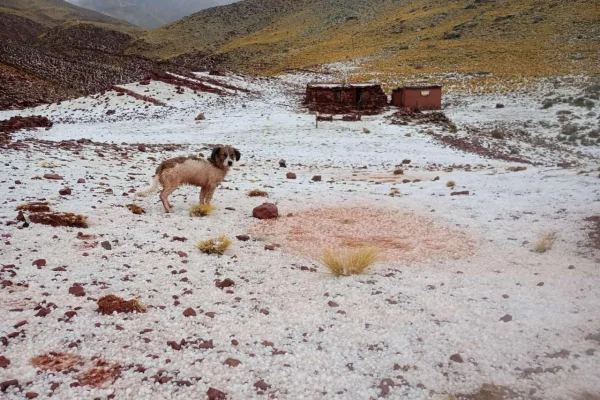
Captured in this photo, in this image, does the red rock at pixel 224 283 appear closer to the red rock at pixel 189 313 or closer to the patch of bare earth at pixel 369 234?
the red rock at pixel 189 313

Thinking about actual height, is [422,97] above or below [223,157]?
above

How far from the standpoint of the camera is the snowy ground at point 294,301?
3475 millimetres

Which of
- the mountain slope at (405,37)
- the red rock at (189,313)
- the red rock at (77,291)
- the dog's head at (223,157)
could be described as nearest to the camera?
the red rock at (189,313)

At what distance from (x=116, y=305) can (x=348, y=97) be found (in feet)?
86.2

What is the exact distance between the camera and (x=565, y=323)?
4.29 m

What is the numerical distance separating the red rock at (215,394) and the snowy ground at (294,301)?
2.1 inches

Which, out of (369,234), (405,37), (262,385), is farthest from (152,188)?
(405,37)

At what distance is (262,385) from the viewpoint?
11.1 ft

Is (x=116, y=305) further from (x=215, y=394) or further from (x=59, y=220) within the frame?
(x=59, y=220)

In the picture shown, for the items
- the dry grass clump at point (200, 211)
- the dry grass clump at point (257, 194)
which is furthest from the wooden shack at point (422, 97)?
the dry grass clump at point (200, 211)

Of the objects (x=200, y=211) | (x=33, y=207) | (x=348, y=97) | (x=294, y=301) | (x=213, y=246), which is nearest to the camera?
(x=294, y=301)

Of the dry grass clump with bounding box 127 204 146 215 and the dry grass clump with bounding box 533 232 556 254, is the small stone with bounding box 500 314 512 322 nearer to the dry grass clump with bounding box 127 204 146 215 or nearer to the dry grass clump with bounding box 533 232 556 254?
the dry grass clump with bounding box 533 232 556 254

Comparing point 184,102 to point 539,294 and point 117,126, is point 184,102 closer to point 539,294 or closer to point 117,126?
point 117,126

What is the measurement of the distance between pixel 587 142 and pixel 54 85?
36657 millimetres
